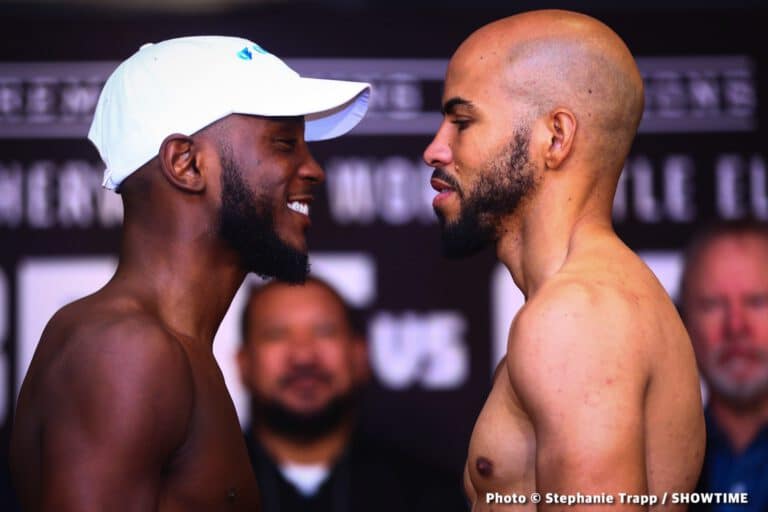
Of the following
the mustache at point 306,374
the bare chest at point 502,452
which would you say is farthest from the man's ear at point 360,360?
the bare chest at point 502,452

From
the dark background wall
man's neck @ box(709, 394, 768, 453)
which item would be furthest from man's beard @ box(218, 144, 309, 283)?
man's neck @ box(709, 394, 768, 453)

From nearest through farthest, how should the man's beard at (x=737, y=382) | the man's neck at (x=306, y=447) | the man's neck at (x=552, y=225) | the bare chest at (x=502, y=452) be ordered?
the bare chest at (x=502, y=452) → the man's neck at (x=552, y=225) → the man's beard at (x=737, y=382) → the man's neck at (x=306, y=447)

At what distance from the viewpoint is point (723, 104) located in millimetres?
3916

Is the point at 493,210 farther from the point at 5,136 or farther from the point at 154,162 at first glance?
the point at 5,136

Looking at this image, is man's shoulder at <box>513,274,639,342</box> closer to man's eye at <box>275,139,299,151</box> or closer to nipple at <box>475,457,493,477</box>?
nipple at <box>475,457,493,477</box>

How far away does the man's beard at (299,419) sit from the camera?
161 inches

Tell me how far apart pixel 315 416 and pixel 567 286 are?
1.99 metres

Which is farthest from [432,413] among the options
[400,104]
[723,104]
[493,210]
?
[493,210]

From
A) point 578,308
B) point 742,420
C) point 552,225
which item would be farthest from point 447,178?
point 742,420

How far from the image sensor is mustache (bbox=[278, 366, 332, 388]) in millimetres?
4168

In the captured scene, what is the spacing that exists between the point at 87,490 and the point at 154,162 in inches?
25.2

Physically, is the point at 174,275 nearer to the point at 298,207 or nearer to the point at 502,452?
the point at 298,207

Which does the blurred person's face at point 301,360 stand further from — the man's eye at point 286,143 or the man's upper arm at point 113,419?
the man's upper arm at point 113,419

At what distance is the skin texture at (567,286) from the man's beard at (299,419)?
157cm
